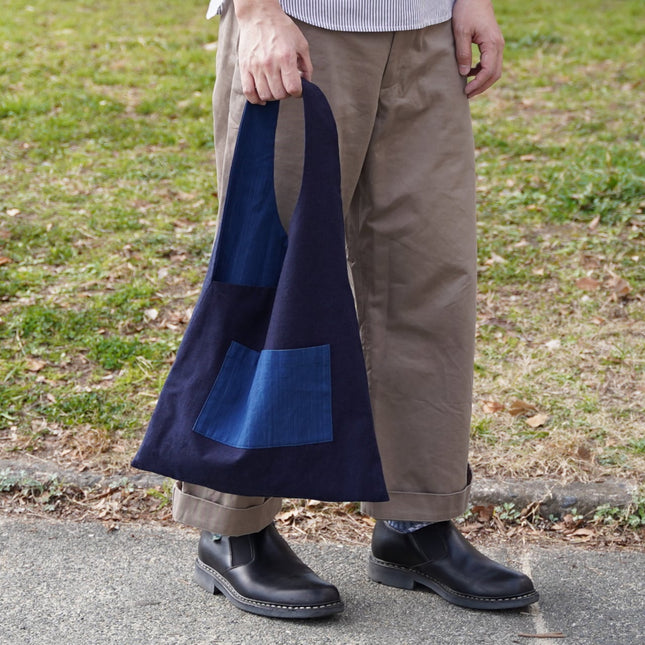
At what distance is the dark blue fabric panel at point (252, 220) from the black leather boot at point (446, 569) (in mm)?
768

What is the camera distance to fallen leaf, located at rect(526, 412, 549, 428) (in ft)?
9.81

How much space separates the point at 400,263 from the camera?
210cm

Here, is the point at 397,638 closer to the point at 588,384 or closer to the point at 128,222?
the point at 588,384

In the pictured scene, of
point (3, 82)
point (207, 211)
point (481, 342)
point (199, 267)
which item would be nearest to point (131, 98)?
point (3, 82)

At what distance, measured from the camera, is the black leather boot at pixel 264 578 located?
2137 mm

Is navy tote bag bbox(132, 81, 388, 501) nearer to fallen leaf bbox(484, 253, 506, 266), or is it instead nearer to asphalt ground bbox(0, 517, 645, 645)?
asphalt ground bbox(0, 517, 645, 645)

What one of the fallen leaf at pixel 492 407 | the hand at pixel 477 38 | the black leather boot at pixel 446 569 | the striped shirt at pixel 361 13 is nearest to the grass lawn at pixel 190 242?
the fallen leaf at pixel 492 407

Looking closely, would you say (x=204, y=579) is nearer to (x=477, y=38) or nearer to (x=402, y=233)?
(x=402, y=233)

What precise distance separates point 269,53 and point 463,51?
0.50 metres

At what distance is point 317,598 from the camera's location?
213 cm

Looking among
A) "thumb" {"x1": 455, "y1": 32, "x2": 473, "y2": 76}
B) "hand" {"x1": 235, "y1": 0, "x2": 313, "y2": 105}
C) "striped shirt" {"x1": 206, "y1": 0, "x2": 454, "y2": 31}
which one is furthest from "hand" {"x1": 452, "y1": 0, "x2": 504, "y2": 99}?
"hand" {"x1": 235, "y1": 0, "x2": 313, "y2": 105}

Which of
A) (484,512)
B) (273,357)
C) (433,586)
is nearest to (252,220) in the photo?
(273,357)

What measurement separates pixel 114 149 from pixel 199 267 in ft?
6.32

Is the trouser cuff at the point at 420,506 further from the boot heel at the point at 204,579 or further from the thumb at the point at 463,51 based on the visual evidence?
the thumb at the point at 463,51
